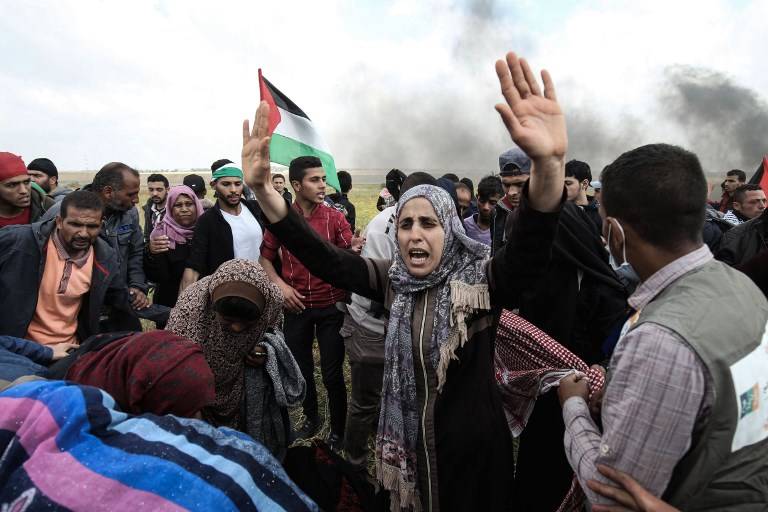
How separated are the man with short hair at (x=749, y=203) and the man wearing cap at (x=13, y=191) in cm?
666

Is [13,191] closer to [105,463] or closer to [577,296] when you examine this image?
[105,463]

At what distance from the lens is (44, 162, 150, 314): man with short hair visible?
4.30 m

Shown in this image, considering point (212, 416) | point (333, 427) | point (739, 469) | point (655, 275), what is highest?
point (655, 275)

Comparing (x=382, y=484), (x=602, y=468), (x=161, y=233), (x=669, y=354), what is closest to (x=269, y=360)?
(x=382, y=484)

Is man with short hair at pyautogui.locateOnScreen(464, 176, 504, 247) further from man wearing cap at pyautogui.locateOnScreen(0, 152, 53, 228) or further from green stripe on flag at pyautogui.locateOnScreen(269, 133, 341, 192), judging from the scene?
man wearing cap at pyautogui.locateOnScreen(0, 152, 53, 228)

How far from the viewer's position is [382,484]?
2.22 metres

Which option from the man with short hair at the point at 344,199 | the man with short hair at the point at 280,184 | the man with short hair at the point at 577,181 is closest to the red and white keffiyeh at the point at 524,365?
the man with short hair at the point at 577,181

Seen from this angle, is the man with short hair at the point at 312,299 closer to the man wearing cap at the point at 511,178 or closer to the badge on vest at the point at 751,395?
the man wearing cap at the point at 511,178

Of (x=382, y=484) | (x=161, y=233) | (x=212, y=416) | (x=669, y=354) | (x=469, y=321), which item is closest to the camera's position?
(x=669, y=354)

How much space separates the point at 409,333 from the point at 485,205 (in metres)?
3.83

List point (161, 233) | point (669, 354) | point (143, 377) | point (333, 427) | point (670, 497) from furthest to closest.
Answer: point (161, 233) → point (333, 427) → point (143, 377) → point (670, 497) → point (669, 354)

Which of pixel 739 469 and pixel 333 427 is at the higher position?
pixel 739 469

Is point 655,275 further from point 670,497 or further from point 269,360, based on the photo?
point 269,360

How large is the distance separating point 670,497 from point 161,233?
4.83 meters
